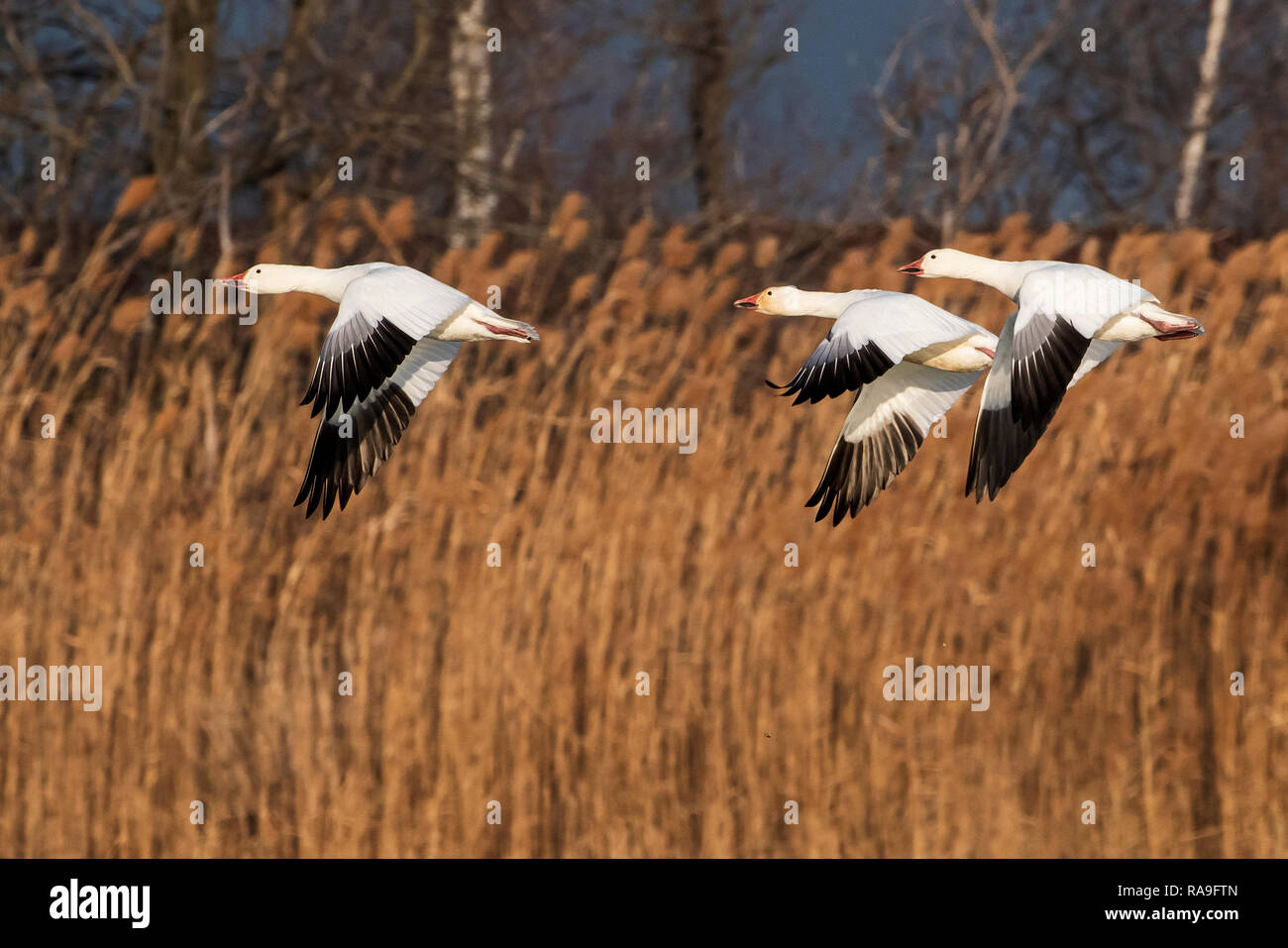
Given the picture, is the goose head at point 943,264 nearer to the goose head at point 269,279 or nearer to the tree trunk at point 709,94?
the goose head at point 269,279

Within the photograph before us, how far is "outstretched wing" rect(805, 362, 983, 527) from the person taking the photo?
1127mm

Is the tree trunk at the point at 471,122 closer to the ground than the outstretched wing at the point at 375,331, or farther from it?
farther from it

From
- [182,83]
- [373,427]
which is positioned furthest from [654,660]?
[182,83]

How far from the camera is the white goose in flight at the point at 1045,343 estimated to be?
0.86 meters

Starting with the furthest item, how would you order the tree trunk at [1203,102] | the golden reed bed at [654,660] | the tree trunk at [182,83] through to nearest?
the tree trunk at [1203,102]
the tree trunk at [182,83]
the golden reed bed at [654,660]

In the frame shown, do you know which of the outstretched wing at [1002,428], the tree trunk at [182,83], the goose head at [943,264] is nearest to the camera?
the outstretched wing at [1002,428]

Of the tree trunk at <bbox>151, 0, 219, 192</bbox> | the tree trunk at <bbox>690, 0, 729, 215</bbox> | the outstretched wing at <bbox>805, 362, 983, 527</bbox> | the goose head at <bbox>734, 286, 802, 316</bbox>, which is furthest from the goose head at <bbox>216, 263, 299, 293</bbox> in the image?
the tree trunk at <bbox>690, 0, 729, 215</bbox>

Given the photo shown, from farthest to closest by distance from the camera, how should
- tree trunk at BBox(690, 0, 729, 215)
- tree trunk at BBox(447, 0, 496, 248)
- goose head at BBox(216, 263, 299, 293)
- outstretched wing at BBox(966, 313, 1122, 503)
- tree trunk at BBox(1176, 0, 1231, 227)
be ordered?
tree trunk at BBox(1176, 0, 1231, 227) → tree trunk at BBox(690, 0, 729, 215) → tree trunk at BBox(447, 0, 496, 248) → goose head at BBox(216, 263, 299, 293) → outstretched wing at BBox(966, 313, 1122, 503)

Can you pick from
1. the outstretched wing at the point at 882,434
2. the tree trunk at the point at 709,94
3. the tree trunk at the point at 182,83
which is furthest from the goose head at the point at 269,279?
the tree trunk at the point at 709,94

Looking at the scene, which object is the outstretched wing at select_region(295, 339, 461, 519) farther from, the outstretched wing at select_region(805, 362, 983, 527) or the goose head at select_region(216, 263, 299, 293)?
the outstretched wing at select_region(805, 362, 983, 527)

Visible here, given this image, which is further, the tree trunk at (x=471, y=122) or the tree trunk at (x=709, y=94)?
the tree trunk at (x=709, y=94)

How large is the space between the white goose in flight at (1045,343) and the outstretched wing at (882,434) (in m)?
0.14

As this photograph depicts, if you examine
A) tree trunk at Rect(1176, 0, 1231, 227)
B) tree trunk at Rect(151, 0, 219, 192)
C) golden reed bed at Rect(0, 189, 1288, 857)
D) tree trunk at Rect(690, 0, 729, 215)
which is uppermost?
tree trunk at Rect(1176, 0, 1231, 227)

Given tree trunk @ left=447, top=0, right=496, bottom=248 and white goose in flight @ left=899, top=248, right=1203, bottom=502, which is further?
tree trunk @ left=447, top=0, right=496, bottom=248
